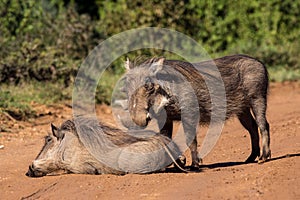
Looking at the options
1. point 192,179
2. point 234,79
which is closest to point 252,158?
point 234,79

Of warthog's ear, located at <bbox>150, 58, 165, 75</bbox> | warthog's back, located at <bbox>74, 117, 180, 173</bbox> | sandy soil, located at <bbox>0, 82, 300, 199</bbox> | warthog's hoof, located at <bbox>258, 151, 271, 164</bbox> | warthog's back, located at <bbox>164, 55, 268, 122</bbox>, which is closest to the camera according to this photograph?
sandy soil, located at <bbox>0, 82, 300, 199</bbox>

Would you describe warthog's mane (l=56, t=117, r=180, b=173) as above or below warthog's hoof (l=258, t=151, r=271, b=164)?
above

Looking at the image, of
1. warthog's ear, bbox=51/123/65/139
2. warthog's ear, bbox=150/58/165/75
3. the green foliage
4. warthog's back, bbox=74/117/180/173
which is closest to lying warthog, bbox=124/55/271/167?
warthog's ear, bbox=150/58/165/75

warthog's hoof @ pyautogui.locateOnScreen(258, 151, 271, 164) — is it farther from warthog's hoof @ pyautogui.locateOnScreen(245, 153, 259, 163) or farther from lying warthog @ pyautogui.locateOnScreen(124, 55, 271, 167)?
warthog's hoof @ pyautogui.locateOnScreen(245, 153, 259, 163)

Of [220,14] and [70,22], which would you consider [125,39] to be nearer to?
[70,22]

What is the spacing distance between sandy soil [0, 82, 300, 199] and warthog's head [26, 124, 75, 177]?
125mm

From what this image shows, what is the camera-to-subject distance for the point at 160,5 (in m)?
A: 14.2

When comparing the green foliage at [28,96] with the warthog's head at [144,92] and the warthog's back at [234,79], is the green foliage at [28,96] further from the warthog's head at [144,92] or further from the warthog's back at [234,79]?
the warthog's back at [234,79]

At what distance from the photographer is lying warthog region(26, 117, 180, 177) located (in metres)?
6.38

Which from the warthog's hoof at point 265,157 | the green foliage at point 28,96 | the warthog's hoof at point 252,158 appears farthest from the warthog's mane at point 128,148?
the green foliage at point 28,96

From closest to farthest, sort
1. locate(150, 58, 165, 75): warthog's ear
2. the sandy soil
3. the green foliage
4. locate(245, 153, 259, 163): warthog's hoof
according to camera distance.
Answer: the sandy soil, locate(150, 58, 165, 75): warthog's ear, locate(245, 153, 259, 163): warthog's hoof, the green foliage

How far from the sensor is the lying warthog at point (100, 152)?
251 inches

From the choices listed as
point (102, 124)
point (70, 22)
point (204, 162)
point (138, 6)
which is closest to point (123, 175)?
point (102, 124)

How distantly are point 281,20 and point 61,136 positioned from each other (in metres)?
9.41
